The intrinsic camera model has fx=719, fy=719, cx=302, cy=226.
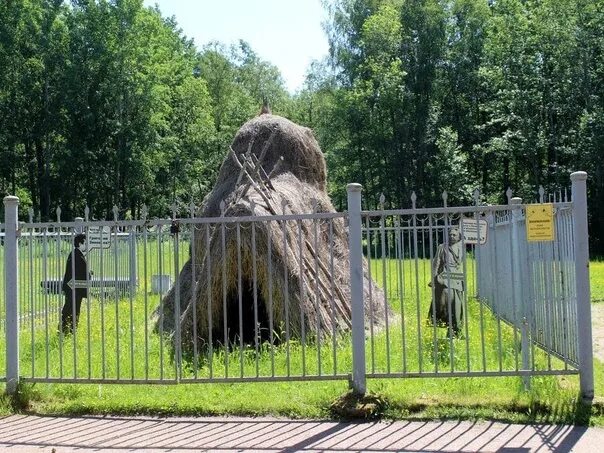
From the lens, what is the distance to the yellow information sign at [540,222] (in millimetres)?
6961

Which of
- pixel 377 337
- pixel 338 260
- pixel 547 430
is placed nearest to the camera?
pixel 547 430

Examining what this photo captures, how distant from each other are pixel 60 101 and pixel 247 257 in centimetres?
3426

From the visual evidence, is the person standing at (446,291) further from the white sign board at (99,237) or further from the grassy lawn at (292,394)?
the white sign board at (99,237)

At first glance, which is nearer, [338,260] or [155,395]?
[155,395]

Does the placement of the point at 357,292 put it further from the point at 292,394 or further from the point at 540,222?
the point at 540,222

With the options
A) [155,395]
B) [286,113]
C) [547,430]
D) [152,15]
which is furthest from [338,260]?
[286,113]

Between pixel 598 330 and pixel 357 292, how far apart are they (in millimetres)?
7185

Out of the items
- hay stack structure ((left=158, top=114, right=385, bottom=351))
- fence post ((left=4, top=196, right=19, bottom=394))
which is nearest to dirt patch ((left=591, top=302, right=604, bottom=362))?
hay stack structure ((left=158, top=114, right=385, bottom=351))

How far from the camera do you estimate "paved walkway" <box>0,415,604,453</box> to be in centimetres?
604

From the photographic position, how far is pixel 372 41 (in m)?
44.6

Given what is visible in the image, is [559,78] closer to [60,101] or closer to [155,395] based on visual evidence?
[60,101]

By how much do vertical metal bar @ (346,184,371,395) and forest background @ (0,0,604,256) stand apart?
31037 millimetres

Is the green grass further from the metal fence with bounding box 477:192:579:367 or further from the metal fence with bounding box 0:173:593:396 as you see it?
the metal fence with bounding box 477:192:579:367

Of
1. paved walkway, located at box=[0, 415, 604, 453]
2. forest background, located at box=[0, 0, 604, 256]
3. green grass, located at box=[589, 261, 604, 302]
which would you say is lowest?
paved walkway, located at box=[0, 415, 604, 453]
